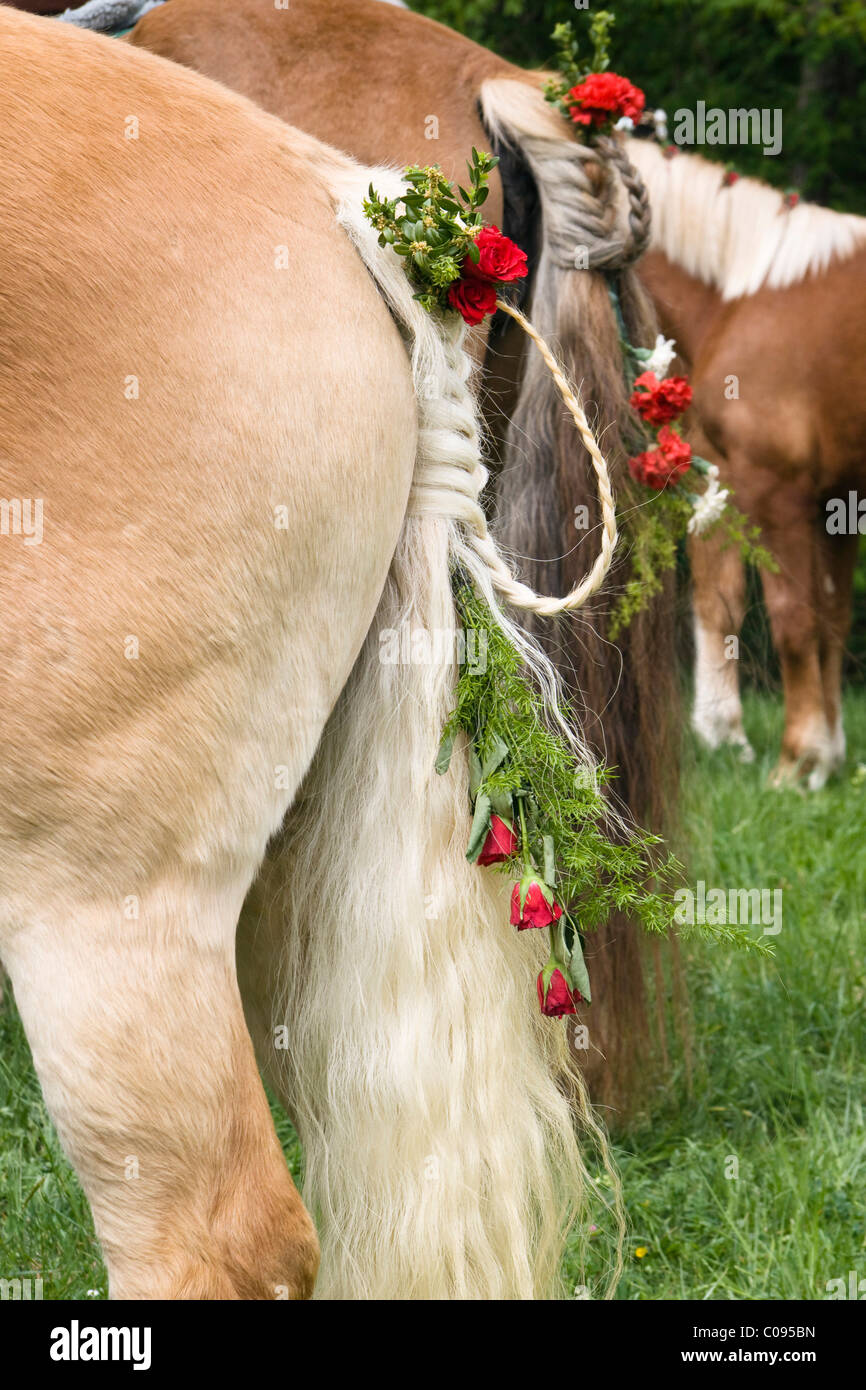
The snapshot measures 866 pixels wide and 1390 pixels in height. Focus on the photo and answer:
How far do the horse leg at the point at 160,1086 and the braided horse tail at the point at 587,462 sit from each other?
959 mm

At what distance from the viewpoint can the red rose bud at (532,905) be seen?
4.83ft

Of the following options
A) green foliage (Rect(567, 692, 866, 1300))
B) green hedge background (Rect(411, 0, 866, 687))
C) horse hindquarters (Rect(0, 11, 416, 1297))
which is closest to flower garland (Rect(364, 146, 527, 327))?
horse hindquarters (Rect(0, 11, 416, 1297))

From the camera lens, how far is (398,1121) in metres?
1.52

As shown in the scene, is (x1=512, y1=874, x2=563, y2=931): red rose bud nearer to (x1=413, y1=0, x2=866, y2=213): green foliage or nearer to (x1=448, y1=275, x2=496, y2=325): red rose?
(x1=448, y1=275, x2=496, y2=325): red rose

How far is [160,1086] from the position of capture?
1.26m

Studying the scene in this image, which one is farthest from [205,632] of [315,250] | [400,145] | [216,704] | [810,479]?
[810,479]

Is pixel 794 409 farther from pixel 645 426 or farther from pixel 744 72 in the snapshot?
pixel 744 72

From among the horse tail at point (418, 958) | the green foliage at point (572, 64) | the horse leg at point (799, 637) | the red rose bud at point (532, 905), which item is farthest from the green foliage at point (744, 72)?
the red rose bud at point (532, 905)

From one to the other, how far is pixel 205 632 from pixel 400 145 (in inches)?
51.6

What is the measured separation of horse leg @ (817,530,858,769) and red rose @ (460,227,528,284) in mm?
4085

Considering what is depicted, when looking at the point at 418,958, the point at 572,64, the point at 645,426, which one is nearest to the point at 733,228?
the point at 572,64

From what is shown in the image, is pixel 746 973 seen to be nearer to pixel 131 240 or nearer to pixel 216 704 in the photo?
pixel 216 704

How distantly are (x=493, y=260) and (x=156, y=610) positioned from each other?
0.65 m
